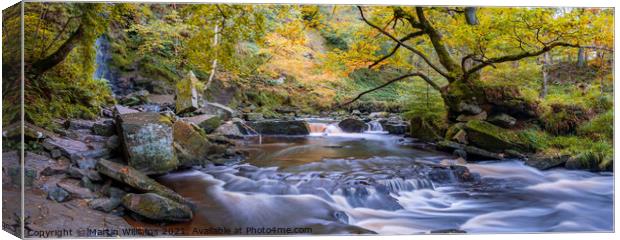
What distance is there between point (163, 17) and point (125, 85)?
2.73 feet

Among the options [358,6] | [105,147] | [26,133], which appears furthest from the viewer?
[358,6]

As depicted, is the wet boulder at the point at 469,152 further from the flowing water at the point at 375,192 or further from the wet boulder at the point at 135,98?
the wet boulder at the point at 135,98

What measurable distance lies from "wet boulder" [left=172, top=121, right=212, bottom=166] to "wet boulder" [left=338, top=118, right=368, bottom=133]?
1.51 meters

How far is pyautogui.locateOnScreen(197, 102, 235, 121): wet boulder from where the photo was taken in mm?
4945

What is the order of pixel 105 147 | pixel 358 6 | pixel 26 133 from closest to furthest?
pixel 26 133
pixel 105 147
pixel 358 6

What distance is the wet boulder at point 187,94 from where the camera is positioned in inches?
190

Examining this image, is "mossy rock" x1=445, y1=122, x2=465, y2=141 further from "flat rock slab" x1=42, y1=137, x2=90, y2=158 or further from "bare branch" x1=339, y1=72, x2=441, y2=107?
"flat rock slab" x1=42, y1=137, x2=90, y2=158

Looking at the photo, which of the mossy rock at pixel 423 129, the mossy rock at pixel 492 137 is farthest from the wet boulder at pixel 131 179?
the mossy rock at pixel 492 137

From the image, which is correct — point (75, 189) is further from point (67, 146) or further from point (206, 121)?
point (206, 121)

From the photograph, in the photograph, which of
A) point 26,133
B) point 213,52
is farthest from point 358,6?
point 26,133

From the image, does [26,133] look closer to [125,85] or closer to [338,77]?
[125,85]

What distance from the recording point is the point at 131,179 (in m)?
4.52

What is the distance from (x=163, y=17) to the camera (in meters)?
4.62

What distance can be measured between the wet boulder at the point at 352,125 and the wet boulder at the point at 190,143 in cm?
151
